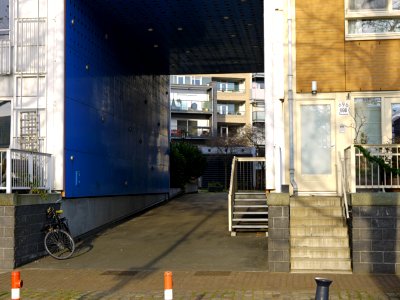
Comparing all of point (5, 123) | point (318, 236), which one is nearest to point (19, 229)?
point (5, 123)

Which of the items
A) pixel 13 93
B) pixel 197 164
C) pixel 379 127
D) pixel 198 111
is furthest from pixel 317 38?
pixel 198 111

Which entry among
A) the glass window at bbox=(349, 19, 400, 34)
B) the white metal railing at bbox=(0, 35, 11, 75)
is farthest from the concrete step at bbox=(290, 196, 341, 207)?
the white metal railing at bbox=(0, 35, 11, 75)

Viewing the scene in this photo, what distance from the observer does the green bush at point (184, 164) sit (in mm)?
32906

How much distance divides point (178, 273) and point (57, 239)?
11.7 ft

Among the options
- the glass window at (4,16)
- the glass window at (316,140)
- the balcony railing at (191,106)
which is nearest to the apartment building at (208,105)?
the balcony railing at (191,106)

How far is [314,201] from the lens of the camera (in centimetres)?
1268

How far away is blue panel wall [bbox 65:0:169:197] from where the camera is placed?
51.2 ft

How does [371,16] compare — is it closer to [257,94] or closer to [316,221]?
[316,221]

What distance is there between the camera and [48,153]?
14711 millimetres

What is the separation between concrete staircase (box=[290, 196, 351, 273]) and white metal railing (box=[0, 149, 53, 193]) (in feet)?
19.7

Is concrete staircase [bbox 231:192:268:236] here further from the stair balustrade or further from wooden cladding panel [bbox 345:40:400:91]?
wooden cladding panel [bbox 345:40:400:91]

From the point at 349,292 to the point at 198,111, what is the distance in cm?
5992

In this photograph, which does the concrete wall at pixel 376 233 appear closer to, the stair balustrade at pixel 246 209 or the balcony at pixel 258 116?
the stair balustrade at pixel 246 209

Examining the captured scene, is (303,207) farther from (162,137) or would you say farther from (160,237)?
(162,137)
